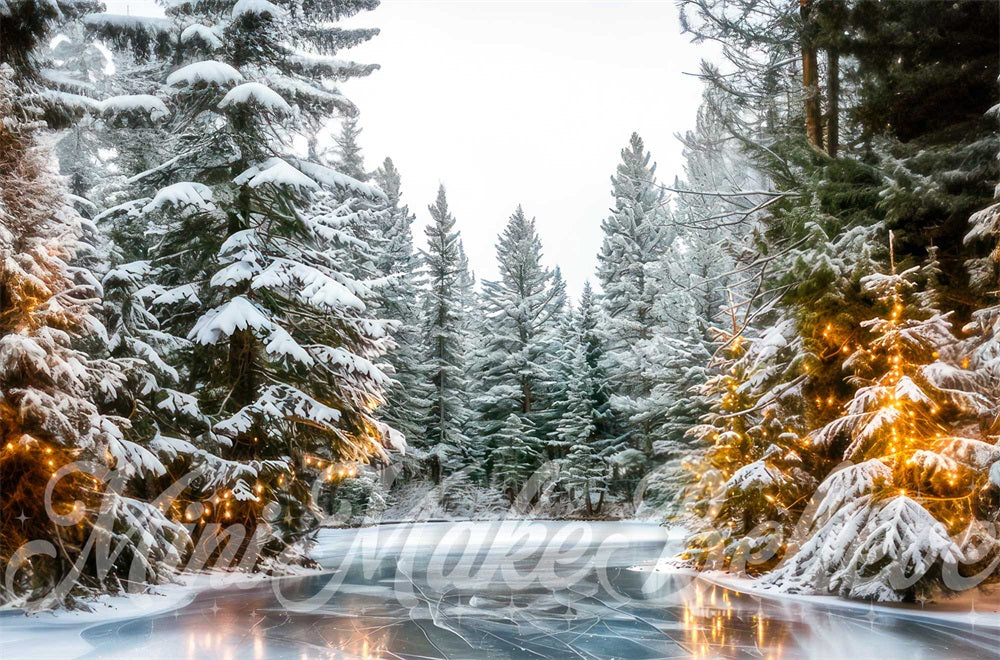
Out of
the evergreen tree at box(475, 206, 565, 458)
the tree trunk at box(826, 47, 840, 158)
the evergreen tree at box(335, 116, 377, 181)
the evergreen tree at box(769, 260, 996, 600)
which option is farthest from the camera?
the evergreen tree at box(335, 116, 377, 181)

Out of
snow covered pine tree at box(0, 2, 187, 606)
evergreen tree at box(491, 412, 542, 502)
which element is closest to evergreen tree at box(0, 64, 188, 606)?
snow covered pine tree at box(0, 2, 187, 606)

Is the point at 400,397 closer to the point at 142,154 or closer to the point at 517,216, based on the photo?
the point at 517,216

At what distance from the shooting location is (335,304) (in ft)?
43.1

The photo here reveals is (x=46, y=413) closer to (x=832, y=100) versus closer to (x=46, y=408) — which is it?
(x=46, y=408)

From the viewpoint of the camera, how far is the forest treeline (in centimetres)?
878

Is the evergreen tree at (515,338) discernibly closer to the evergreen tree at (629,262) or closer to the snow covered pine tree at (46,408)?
the evergreen tree at (629,262)

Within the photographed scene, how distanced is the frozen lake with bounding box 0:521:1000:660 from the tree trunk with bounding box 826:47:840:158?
844cm

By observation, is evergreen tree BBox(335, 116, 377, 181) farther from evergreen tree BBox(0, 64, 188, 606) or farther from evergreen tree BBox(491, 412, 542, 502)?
evergreen tree BBox(0, 64, 188, 606)

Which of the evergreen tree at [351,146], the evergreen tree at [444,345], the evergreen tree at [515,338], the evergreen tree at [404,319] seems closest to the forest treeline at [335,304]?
the evergreen tree at [404,319]

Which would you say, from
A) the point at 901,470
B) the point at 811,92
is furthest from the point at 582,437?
the point at 901,470

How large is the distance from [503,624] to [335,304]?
682 centimetres

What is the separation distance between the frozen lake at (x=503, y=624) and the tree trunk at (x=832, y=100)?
8.44 m

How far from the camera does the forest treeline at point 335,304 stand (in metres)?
8.78

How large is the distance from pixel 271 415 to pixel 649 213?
30405mm
